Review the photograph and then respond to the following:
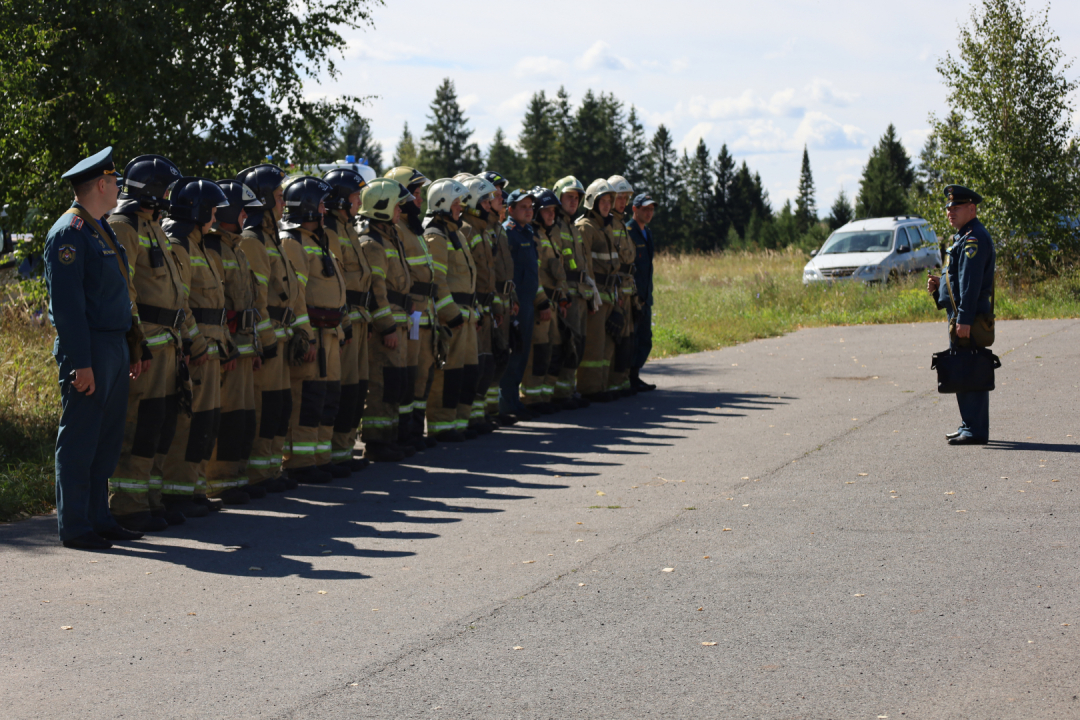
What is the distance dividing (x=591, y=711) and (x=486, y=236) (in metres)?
8.38

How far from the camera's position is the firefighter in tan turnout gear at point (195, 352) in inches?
327

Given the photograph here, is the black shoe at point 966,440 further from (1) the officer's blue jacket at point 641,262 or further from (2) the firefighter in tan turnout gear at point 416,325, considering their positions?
(1) the officer's blue jacket at point 641,262

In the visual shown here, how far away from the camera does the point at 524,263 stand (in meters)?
13.2

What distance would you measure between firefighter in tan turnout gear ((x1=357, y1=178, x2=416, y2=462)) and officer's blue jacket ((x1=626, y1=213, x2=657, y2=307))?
5371 millimetres

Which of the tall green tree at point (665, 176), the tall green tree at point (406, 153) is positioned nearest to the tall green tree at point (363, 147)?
the tall green tree at point (406, 153)

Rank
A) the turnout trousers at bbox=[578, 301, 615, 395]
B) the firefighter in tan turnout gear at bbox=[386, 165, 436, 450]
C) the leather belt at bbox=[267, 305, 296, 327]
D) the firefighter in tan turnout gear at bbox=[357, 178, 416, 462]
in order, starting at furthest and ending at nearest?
the turnout trousers at bbox=[578, 301, 615, 395]
the firefighter in tan turnout gear at bbox=[386, 165, 436, 450]
the firefighter in tan turnout gear at bbox=[357, 178, 416, 462]
the leather belt at bbox=[267, 305, 296, 327]

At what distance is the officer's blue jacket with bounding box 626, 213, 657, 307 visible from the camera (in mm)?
15477

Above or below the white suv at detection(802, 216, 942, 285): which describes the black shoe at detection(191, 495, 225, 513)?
below

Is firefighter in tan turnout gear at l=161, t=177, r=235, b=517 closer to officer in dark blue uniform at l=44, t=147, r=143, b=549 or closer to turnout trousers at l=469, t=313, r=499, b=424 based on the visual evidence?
officer in dark blue uniform at l=44, t=147, r=143, b=549

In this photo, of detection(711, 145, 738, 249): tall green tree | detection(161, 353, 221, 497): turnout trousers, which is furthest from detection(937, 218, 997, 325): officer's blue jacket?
detection(711, 145, 738, 249): tall green tree

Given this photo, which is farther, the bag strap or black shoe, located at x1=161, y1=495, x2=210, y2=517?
black shoe, located at x1=161, y1=495, x2=210, y2=517

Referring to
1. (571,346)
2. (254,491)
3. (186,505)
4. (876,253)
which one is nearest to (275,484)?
(254,491)

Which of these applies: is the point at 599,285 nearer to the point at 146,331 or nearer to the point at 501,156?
the point at 146,331

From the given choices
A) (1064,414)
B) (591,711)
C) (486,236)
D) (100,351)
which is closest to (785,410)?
(1064,414)
